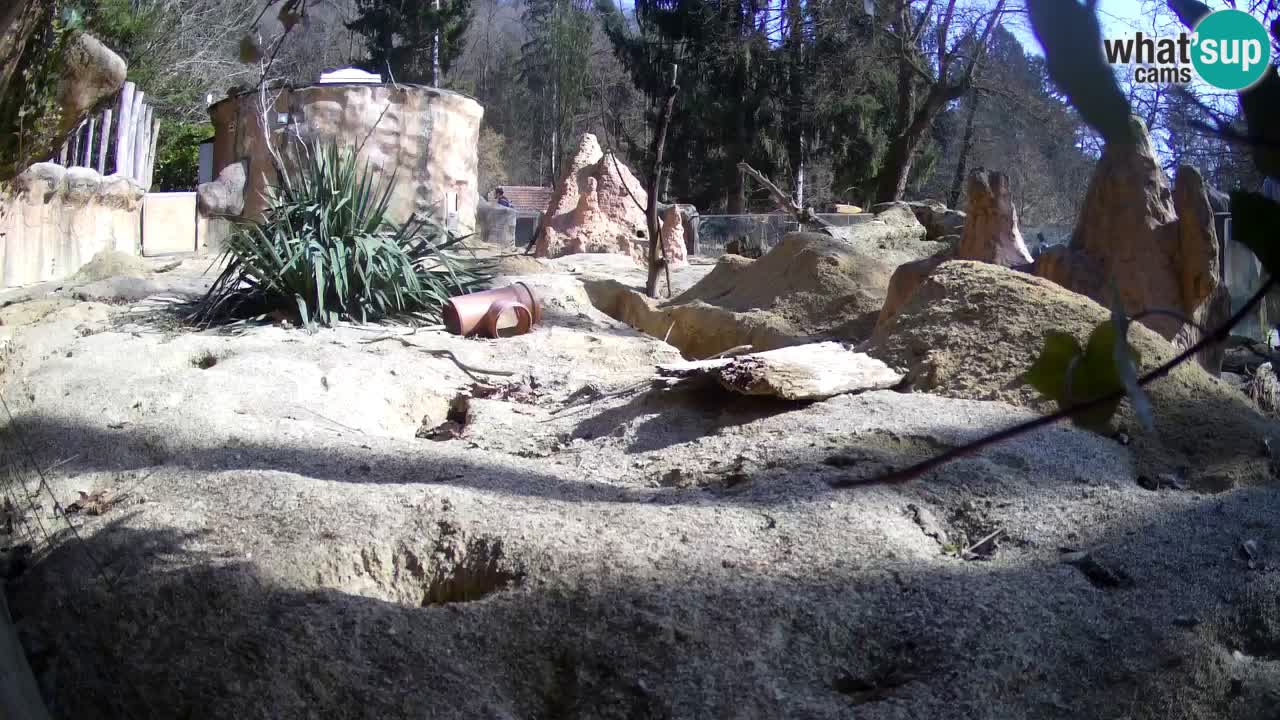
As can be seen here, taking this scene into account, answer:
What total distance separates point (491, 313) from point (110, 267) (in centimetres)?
565

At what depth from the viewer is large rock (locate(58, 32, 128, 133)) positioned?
3431 mm

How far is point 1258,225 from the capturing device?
743 mm

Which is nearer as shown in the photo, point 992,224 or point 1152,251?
point 1152,251

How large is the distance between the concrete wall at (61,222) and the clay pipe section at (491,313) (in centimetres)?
435

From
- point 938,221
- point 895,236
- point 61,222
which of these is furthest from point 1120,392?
point 61,222

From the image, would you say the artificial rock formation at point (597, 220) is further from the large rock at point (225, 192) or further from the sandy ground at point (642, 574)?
the sandy ground at point (642, 574)

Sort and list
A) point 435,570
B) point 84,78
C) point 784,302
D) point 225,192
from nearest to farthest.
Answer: point 435,570 < point 84,78 < point 784,302 < point 225,192

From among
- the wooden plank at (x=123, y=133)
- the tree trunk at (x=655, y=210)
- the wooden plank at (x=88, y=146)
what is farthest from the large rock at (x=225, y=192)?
the tree trunk at (x=655, y=210)

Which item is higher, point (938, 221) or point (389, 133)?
point (389, 133)

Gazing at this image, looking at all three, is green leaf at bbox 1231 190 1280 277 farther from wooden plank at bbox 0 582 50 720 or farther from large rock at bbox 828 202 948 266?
large rock at bbox 828 202 948 266

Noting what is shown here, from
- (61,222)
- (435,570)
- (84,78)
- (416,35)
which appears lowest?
(435,570)

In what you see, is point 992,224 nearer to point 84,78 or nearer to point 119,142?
point 84,78

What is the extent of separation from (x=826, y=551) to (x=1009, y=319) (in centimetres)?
239

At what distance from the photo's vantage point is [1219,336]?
696 millimetres
